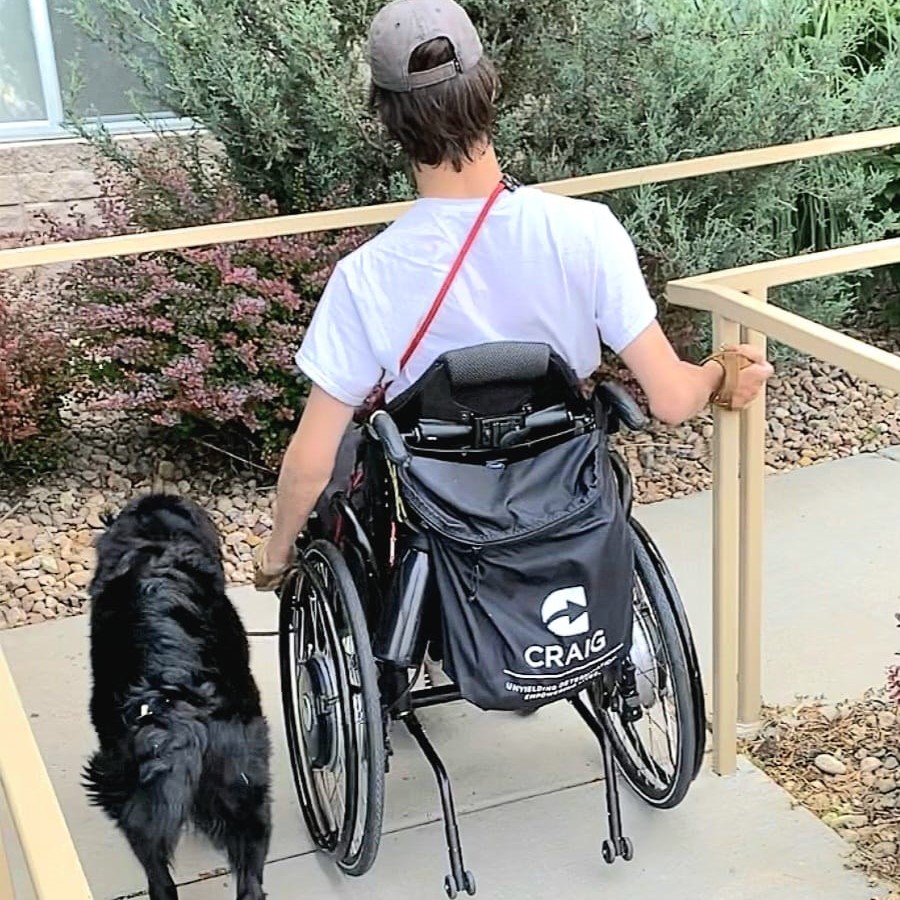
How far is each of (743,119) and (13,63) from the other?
11.9 feet

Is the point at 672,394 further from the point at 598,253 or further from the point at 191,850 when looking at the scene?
the point at 191,850

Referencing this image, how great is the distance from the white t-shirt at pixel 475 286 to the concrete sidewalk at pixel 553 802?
1064 mm

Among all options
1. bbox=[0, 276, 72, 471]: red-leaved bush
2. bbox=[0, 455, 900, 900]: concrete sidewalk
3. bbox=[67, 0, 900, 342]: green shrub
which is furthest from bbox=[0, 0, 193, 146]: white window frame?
bbox=[0, 455, 900, 900]: concrete sidewalk

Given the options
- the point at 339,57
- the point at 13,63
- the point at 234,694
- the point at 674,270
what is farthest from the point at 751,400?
the point at 13,63

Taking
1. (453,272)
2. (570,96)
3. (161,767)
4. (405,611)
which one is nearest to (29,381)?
(570,96)

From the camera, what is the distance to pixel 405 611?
2.14m

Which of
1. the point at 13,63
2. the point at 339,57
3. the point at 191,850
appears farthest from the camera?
the point at 13,63

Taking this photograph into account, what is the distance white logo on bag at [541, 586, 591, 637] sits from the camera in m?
2.11

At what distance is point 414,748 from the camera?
2975 millimetres

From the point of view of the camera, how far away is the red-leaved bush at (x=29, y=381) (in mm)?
4379

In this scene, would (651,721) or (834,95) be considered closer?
(651,721)

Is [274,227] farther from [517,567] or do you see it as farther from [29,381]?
[29,381]

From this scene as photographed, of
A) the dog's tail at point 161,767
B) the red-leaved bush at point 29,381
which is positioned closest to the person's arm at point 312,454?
the dog's tail at point 161,767

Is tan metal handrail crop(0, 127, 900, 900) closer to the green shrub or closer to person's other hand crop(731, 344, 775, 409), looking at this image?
person's other hand crop(731, 344, 775, 409)
